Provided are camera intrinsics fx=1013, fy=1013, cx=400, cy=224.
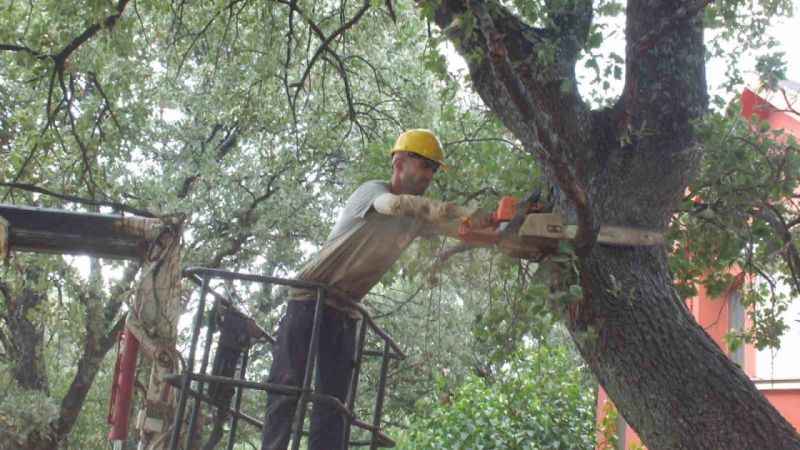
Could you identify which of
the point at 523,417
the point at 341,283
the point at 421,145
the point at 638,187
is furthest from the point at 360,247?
the point at 523,417

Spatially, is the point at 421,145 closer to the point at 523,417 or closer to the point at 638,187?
the point at 638,187

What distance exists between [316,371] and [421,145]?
143 cm

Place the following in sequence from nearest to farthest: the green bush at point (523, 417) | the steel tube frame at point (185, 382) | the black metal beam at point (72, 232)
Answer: the steel tube frame at point (185, 382), the black metal beam at point (72, 232), the green bush at point (523, 417)

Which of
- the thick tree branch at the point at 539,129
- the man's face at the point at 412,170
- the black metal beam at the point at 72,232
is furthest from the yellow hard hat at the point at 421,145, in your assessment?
the black metal beam at the point at 72,232

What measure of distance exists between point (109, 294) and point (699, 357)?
1319 centimetres

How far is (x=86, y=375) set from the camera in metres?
17.1

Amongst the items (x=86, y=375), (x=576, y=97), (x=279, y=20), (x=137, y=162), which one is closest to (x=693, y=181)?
(x=576, y=97)

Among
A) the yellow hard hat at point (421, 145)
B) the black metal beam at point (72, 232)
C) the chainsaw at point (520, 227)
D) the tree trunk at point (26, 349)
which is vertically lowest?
the black metal beam at point (72, 232)

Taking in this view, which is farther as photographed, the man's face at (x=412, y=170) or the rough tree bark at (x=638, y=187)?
the man's face at (x=412, y=170)

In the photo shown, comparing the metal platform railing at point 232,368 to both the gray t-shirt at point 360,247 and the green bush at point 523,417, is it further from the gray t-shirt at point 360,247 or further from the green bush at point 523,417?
the green bush at point 523,417

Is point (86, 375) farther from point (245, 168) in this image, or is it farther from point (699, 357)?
point (699, 357)

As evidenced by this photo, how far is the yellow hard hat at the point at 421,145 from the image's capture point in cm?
589

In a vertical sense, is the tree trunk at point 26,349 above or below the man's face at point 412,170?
above

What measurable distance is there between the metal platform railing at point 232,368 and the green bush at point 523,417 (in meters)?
6.61
